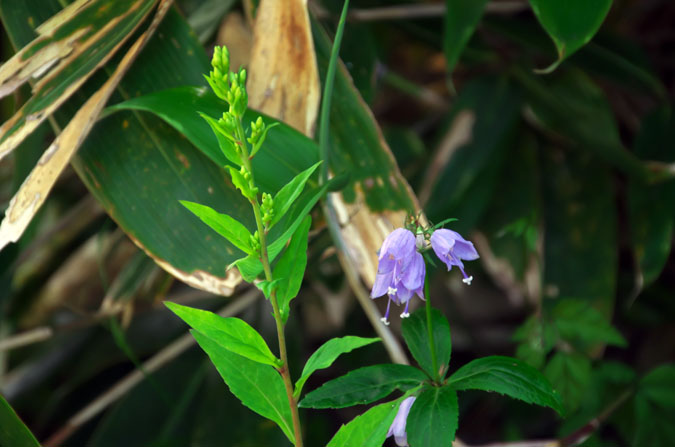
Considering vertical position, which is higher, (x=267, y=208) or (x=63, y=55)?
(x=63, y=55)

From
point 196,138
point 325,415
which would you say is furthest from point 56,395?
point 196,138

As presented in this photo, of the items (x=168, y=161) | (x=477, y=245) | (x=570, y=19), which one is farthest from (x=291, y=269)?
(x=477, y=245)

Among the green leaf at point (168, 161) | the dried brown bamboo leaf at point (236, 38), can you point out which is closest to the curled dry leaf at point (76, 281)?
the dried brown bamboo leaf at point (236, 38)

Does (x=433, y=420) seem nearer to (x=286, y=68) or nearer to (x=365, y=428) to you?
(x=365, y=428)

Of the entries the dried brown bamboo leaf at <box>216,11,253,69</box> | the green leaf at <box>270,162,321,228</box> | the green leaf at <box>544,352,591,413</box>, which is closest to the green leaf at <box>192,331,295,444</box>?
the green leaf at <box>270,162,321,228</box>

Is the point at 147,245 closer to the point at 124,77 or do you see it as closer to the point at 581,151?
the point at 124,77

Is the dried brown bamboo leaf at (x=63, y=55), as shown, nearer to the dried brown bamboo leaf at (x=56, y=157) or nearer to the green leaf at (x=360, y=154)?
the dried brown bamboo leaf at (x=56, y=157)
